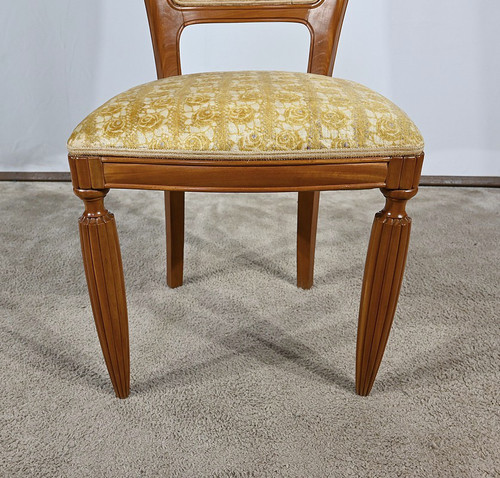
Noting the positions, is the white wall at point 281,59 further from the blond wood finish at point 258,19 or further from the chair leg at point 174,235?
the chair leg at point 174,235

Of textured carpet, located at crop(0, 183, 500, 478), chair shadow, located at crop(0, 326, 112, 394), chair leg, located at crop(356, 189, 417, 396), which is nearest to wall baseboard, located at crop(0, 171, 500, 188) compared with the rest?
textured carpet, located at crop(0, 183, 500, 478)

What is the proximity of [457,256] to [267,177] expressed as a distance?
0.94 metres

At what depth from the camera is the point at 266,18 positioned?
3.41ft

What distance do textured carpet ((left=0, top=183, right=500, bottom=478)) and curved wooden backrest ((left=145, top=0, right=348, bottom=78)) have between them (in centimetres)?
54

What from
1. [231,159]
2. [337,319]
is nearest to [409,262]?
[337,319]

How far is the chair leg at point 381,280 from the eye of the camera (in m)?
0.71

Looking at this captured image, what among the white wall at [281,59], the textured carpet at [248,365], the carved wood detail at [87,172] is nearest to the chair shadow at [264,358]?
the textured carpet at [248,365]

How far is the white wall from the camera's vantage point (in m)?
1.94

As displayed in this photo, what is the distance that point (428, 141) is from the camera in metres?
2.10

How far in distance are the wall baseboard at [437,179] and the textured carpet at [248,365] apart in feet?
1.89

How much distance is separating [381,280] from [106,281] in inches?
16.8

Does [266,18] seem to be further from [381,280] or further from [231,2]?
[381,280]

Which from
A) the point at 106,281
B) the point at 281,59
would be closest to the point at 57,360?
the point at 106,281

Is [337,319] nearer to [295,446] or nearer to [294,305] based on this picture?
[294,305]
